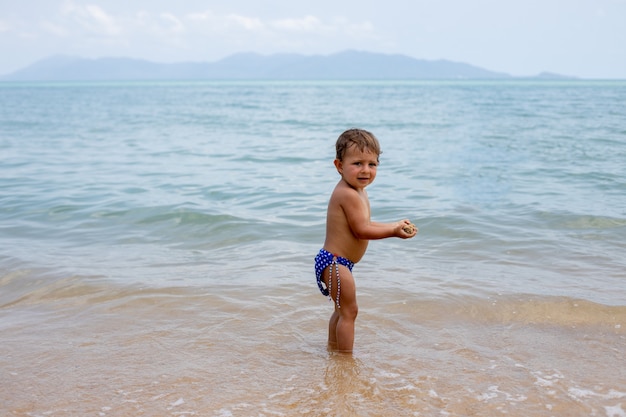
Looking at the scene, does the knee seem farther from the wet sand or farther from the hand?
the hand

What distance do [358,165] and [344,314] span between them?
87 cm

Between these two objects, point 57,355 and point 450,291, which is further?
point 450,291

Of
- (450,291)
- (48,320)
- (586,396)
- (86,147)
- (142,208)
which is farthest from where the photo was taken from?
(86,147)

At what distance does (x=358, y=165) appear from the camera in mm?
3480

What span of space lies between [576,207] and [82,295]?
581 cm

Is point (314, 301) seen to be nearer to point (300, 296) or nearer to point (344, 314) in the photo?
point (300, 296)

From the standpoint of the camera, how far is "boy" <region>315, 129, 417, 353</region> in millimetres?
3447

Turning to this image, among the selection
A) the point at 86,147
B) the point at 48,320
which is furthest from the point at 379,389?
the point at 86,147

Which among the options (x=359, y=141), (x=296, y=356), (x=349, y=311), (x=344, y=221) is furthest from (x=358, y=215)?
(x=296, y=356)

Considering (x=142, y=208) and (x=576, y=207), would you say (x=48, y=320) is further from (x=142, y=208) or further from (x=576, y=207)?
(x=576, y=207)

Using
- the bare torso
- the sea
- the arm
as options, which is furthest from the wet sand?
the arm

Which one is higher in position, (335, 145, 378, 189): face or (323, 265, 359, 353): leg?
(335, 145, 378, 189): face

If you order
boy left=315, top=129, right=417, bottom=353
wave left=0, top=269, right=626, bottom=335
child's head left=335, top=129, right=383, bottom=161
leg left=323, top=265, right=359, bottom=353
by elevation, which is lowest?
wave left=0, top=269, right=626, bottom=335

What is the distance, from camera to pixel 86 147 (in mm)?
16703
